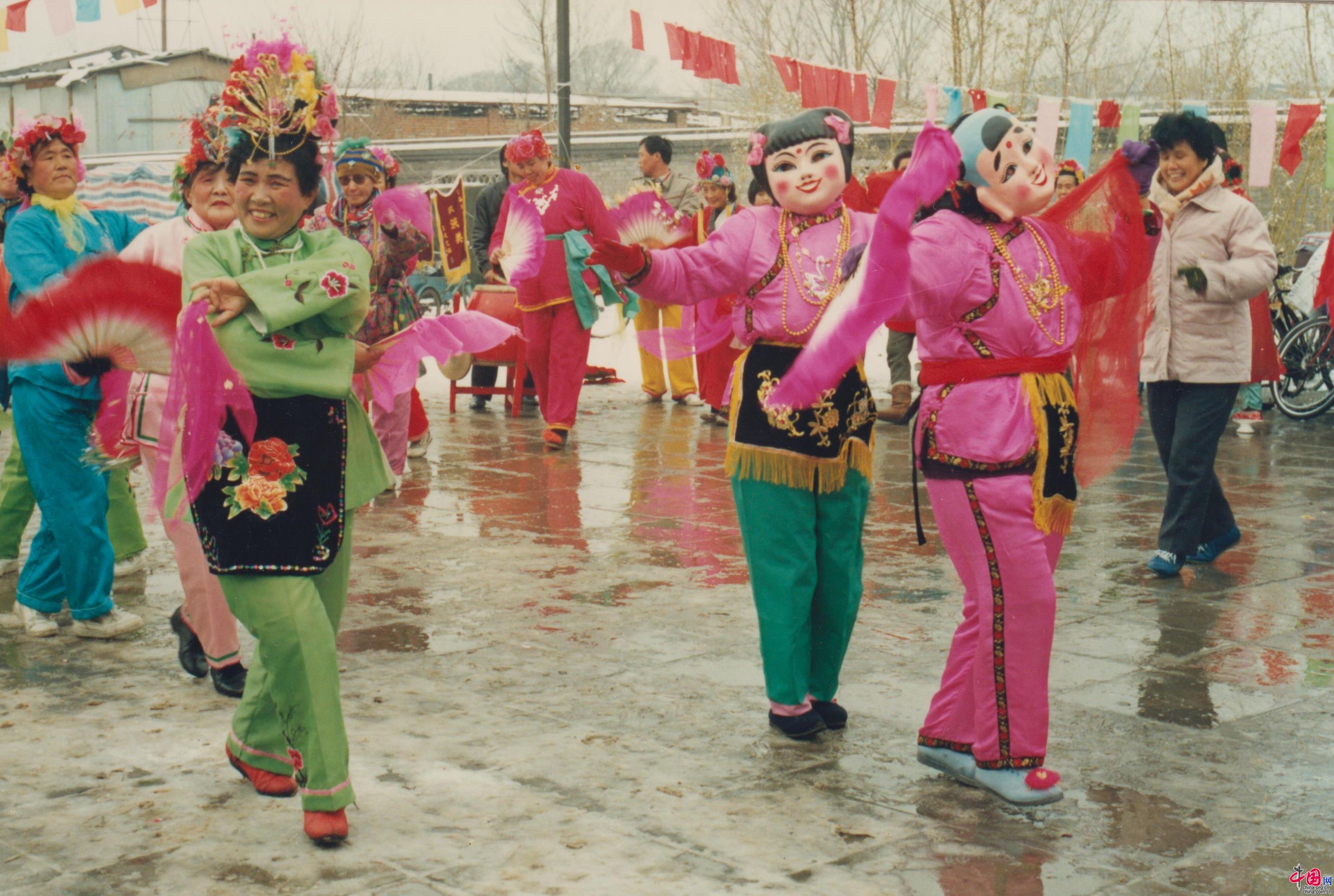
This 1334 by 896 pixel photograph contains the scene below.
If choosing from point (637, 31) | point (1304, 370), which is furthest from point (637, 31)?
point (1304, 370)

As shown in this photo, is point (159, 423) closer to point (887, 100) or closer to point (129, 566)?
point (129, 566)

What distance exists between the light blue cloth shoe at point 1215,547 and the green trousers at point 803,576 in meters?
2.71

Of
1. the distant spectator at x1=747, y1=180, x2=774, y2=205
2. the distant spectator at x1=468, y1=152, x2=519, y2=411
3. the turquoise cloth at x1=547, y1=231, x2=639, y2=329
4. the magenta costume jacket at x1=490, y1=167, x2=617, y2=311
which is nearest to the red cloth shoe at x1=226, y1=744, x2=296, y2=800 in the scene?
the distant spectator at x1=747, y1=180, x2=774, y2=205

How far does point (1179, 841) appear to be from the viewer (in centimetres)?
340

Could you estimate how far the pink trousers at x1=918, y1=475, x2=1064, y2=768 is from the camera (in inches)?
145

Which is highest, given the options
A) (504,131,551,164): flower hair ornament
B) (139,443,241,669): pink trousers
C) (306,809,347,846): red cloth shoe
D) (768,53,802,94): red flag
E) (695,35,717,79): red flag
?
(695,35,717,79): red flag

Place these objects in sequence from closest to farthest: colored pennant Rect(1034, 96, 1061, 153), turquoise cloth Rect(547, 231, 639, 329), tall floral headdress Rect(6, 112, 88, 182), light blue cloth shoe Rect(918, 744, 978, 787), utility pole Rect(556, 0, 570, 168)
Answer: light blue cloth shoe Rect(918, 744, 978, 787) → tall floral headdress Rect(6, 112, 88, 182) → turquoise cloth Rect(547, 231, 639, 329) → colored pennant Rect(1034, 96, 1061, 153) → utility pole Rect(556, 0, 570, 168)

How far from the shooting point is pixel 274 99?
3.55 meters

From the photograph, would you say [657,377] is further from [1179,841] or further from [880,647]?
[1179,841]

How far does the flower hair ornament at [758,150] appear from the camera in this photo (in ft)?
14.0

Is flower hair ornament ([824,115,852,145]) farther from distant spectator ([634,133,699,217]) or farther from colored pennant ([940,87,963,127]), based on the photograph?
colored pennant ([940,87,963,127])

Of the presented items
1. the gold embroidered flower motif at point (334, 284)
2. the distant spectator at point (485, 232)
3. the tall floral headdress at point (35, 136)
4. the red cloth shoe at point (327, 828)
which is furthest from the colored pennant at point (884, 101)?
the red cloth shoe at point (327, 828)

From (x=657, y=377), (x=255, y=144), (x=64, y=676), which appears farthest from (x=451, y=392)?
(x=255, y=144)

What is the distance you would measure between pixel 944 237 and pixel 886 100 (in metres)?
11.6
